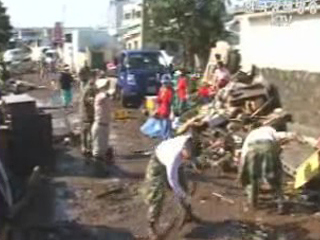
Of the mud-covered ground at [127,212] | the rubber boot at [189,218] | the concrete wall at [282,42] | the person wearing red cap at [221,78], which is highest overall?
the concrete wall at [282,42]

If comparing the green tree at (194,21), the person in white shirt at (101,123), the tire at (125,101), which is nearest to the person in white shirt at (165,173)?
the person in white shirt at (101,123)

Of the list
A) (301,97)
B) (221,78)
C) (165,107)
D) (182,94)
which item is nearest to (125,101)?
(221,78)

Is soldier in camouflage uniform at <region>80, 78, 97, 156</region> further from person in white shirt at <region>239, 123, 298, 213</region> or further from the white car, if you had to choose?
the white car

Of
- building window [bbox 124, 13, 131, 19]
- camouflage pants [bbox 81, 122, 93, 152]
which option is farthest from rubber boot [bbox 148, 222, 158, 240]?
building window [bbox 124, 13, 131, 19]

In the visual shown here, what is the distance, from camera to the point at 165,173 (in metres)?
9.58

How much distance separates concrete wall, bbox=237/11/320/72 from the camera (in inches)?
705

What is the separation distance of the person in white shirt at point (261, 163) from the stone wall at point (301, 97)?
4897 millimetres

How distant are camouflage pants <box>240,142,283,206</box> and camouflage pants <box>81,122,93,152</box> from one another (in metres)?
5.86

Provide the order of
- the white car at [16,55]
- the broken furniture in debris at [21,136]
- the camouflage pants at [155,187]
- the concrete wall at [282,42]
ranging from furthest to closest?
the white car at [16,55]
the concrete wall at [282,42]
the broken furniture in debris at [21,136]
the camouflage pants at [155,187]

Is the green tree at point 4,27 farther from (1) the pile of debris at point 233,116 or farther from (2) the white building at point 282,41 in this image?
(1) the pile of debris at point 233,116

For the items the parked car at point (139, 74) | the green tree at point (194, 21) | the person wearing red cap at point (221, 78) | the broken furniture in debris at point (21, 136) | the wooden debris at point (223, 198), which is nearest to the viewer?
the wooden debris at point (223, 198)

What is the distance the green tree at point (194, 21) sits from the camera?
3691 cm

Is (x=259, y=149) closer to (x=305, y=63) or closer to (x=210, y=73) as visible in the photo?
(x=305, y=63)

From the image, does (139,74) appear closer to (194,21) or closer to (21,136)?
(194,21)
